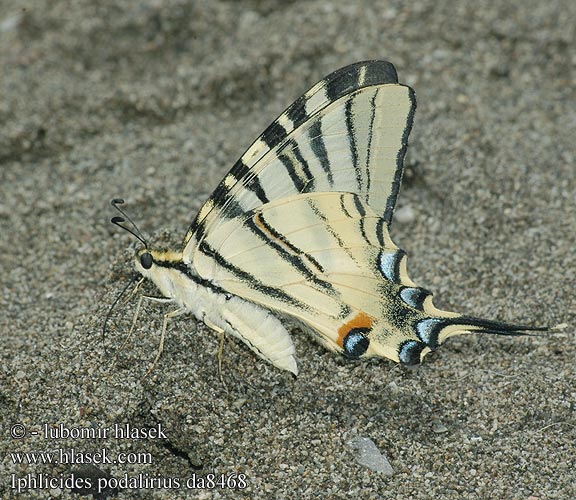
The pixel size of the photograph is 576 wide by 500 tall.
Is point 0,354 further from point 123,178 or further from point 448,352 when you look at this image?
point 448,352

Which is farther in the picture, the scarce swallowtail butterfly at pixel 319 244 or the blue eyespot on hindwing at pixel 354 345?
the blue eyespot on hindwing at pixel 354 345

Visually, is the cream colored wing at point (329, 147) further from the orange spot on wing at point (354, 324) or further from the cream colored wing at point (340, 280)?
the orange spot on wing at point (354, 324)

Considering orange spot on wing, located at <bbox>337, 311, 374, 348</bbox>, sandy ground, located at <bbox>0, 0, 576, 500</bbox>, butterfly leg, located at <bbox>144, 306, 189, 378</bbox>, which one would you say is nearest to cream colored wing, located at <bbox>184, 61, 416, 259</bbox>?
butterfly leg, located at <bbox>144, 306, 189, 378</bbox>

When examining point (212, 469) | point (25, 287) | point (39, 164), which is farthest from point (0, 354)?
point (39, 164)

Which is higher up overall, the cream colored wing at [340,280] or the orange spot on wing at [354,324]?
the cream colored wing at [340,280]

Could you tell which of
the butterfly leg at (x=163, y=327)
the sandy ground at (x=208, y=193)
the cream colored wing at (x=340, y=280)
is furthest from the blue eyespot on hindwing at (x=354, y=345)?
the butterfly leg at (x=163, y=327)

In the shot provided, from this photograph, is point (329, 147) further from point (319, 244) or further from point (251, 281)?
point (251, 281)

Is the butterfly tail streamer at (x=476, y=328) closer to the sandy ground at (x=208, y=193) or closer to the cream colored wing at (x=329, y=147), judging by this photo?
the sandy ground at (x=208, y=193)
